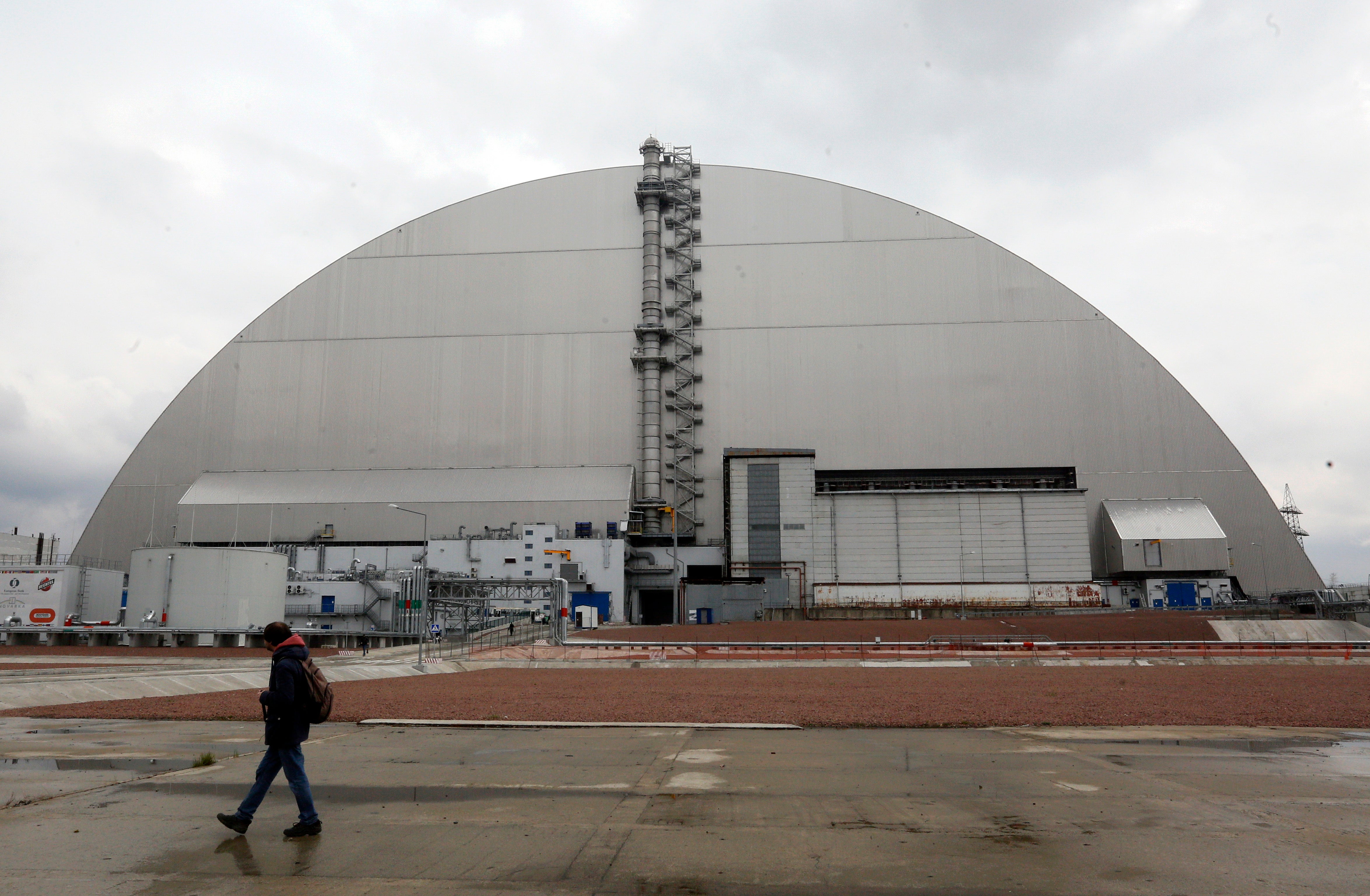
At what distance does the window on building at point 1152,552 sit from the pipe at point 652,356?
34927 mm

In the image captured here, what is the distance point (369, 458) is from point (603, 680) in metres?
50.3

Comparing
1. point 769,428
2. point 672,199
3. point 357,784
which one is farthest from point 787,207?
point 357,784

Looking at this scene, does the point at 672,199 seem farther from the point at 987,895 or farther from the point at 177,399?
the point at 987,895

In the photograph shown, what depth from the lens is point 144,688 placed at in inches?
802

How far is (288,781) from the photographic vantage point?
24.0ft

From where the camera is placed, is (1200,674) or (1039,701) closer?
(1039,701)

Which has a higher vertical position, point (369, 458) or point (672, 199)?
point (672, 199)

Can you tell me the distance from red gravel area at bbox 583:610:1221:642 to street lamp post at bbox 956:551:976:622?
20.1 feet

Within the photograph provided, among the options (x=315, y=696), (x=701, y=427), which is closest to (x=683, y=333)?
(x=701, y=427)

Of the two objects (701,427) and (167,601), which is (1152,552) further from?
(167,601)

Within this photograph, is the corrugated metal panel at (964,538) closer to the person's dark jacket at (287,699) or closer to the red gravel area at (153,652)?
the red gravel area at (153,652)

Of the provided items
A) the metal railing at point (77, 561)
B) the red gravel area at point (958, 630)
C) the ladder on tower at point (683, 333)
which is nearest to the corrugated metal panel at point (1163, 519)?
the red gravel area at point (958, 630)

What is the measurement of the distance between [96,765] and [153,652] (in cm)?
4043

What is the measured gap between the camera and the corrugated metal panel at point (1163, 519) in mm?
62656
